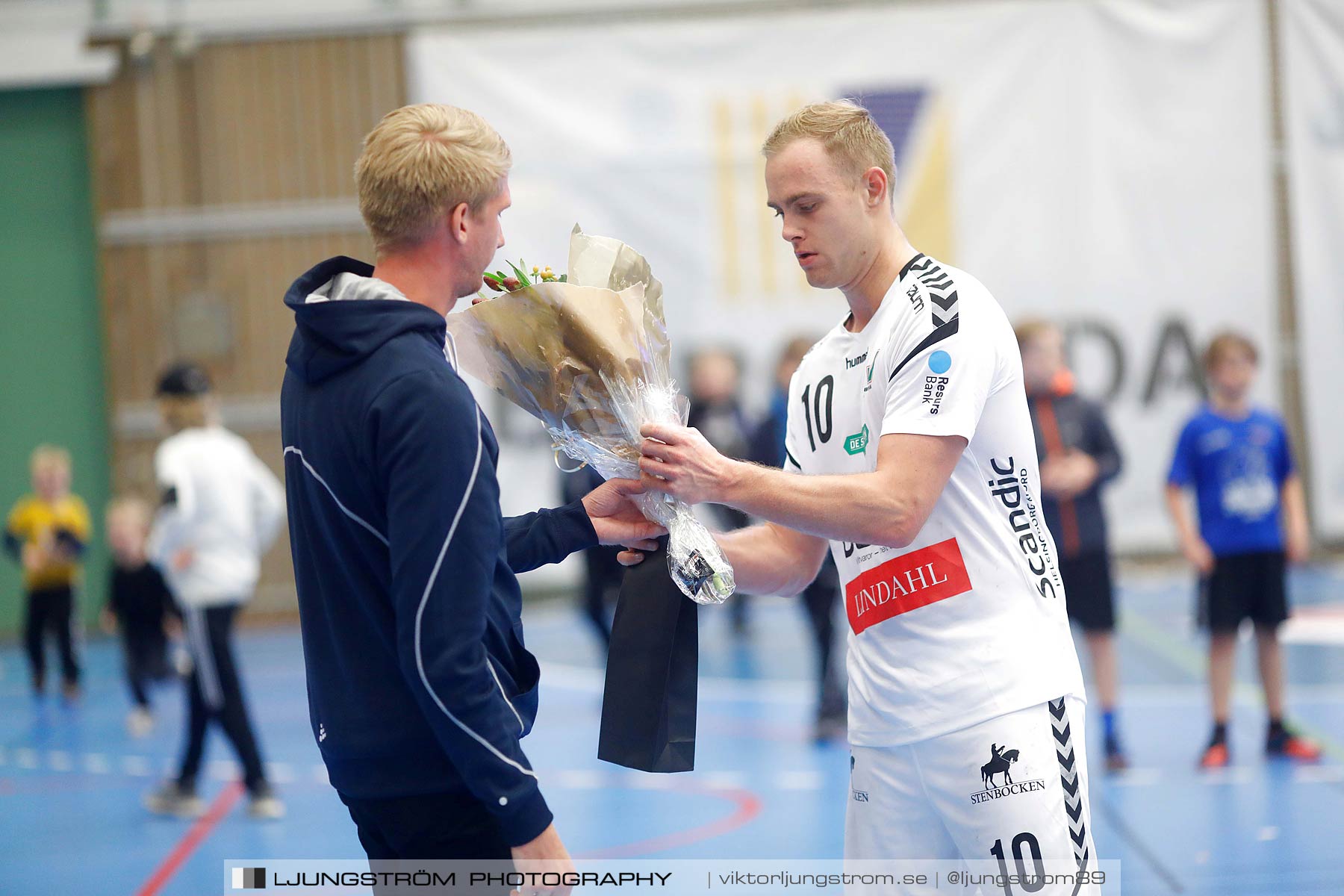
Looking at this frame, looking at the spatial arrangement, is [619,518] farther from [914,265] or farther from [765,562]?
[914,265]

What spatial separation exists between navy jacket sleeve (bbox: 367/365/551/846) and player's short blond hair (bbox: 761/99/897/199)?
1006mm

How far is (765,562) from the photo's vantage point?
2.87 meters

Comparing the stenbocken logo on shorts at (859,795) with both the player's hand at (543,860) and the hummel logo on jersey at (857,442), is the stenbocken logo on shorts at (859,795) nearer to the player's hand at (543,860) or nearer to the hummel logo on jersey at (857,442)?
the hummel logo on jersey at (857,442)

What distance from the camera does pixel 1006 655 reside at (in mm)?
2477

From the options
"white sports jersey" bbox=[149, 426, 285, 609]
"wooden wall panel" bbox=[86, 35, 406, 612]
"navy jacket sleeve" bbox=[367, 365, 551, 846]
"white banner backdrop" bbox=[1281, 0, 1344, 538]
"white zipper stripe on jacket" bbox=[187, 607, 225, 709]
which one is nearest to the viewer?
"navy jacket sleeve" bbox=[367, 365, 551, 846]

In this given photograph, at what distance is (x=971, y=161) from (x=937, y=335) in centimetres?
1069

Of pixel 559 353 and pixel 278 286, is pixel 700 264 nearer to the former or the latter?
pixel 278 286

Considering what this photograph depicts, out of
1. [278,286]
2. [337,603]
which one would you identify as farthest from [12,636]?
[337,603]

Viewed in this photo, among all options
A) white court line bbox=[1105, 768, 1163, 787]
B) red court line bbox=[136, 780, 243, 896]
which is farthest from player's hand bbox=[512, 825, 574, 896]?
white court line bbox=[1105, 768, 1163, 787]

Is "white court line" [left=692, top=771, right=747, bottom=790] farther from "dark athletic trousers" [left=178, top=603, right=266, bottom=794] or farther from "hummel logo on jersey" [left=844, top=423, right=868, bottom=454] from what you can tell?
"hummel logo on jersey" [left=844, top=423, right=868, bottom=454]

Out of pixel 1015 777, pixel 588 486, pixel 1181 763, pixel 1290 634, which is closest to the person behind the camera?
pixel 1015 777

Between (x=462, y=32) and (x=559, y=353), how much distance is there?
11464 mm

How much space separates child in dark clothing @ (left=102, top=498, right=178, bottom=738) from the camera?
886cm

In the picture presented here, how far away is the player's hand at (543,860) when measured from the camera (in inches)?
80.5
